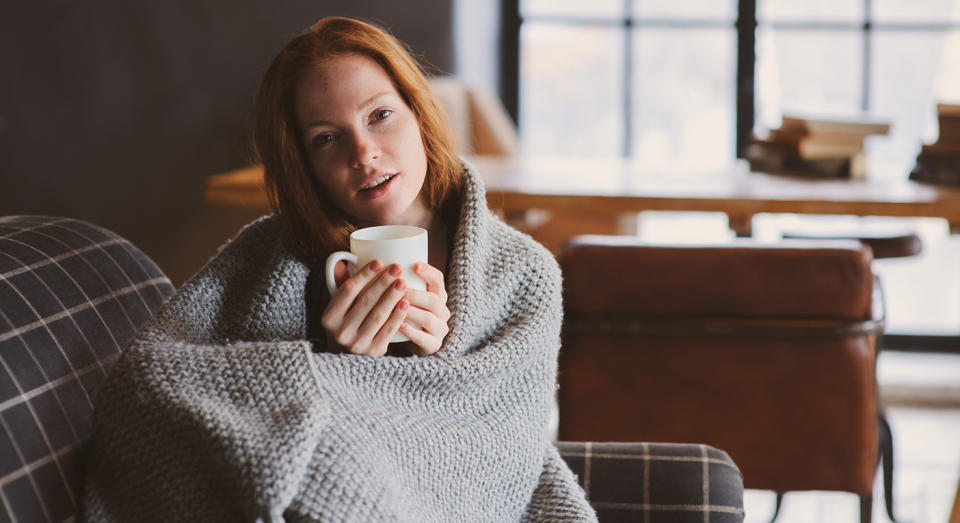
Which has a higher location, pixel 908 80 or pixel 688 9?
pixel 688 9

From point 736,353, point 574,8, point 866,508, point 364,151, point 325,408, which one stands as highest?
point 574,8

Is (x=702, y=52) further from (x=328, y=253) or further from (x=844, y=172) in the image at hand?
(x=328, y=253)

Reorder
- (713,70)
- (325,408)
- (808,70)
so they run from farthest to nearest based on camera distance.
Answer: (713,70) < (808,70) < (325,408)

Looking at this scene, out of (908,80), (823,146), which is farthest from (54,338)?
(908,80)

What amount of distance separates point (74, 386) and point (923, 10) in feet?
12.1

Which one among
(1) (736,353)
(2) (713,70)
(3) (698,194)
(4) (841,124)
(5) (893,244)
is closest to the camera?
(1) (736,353)

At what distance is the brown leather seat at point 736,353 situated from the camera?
6.21ft

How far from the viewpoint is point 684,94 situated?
430 centimetres

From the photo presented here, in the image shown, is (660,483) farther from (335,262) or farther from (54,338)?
(54,338)

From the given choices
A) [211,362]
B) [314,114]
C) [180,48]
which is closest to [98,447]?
[211,362]

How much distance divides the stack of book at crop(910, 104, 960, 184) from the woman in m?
1.85

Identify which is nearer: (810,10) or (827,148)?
(827,148)

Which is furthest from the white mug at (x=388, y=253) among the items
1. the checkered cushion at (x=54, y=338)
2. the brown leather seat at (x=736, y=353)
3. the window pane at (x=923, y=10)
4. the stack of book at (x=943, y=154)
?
the window pane at (x=923, y=10)

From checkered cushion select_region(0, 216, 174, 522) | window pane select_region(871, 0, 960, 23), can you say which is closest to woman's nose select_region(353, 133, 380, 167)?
checkered cushion select_region(0, 216, 174, 522)
